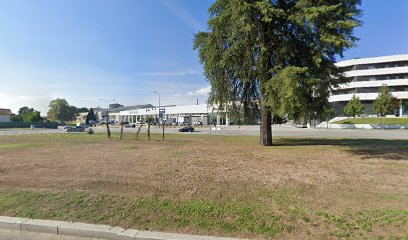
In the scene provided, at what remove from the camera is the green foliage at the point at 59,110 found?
374ft

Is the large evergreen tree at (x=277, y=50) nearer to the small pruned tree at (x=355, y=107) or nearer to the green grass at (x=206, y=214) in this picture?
the green grass at (x=206, y=214)

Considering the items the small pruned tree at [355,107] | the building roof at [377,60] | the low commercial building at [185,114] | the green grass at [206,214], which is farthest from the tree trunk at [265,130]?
the building roof at [377,60]

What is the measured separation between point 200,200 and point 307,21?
414 inches

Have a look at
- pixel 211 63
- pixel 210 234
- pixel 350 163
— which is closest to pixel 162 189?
pixel 210 234

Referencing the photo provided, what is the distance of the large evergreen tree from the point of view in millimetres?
11125

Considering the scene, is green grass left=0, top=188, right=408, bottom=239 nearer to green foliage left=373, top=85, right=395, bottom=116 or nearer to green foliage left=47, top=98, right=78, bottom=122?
green foliage left=373, top=85, right=395, bottom=116

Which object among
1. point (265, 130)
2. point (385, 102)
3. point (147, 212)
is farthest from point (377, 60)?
point (147, 212)

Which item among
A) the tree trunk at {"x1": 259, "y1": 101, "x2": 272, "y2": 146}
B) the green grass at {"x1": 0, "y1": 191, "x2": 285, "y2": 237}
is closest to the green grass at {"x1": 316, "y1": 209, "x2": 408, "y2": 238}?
the green grass at {"x1": 0, "y1": 191, "x2": 285, "y2": 237}

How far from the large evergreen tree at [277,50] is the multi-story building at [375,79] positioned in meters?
55.1

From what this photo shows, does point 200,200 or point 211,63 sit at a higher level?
point 211,63

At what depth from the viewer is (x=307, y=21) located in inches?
457

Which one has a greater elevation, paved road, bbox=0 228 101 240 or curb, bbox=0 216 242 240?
curb, bbox=0 216 242 240

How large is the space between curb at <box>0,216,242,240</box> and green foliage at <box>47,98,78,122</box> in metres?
128

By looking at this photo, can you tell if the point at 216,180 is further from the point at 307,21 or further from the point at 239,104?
the point at 239,104
